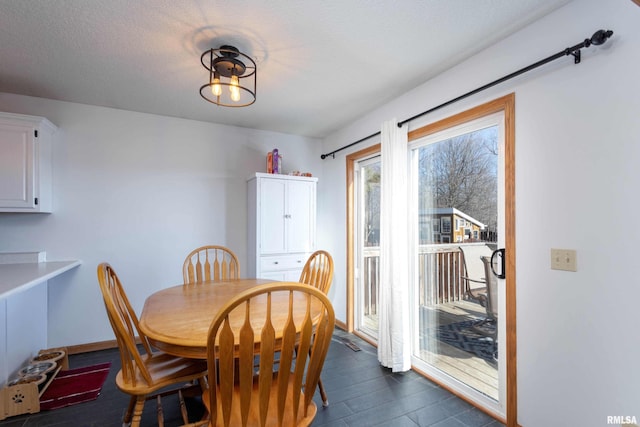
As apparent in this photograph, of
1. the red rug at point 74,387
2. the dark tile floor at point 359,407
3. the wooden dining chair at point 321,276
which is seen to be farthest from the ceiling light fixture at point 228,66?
the red rug at point 74,387

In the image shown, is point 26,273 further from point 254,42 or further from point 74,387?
point 254,42

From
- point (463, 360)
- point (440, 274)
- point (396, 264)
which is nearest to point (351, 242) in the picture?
point (396, 264)

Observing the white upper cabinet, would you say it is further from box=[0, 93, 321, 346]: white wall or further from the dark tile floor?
the dark tile floor

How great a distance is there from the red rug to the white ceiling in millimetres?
2469

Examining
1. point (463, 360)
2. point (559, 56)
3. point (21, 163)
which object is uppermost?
point (559, 56)

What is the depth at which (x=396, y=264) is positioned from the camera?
8.39 ft

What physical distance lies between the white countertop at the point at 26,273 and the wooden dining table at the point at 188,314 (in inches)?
27.8

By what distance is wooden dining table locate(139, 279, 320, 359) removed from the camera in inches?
49.9

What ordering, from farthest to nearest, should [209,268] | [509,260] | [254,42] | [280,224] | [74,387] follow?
[280,224]
[209,268]
[74,387]
[254,42]
[509,260]

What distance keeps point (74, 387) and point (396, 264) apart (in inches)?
108

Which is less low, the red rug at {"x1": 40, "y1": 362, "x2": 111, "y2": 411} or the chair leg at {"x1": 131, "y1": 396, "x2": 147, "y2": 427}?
the chair leg at {"x1": 131, "y1": 396, "x2": 147, "y2": 427}

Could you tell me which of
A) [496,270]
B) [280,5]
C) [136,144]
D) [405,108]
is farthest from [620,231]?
[136,144]

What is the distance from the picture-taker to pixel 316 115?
327cm

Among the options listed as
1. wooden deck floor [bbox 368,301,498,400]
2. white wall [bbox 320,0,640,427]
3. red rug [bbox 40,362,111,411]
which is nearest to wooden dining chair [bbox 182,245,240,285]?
red rug [bbox 40,362,111,411]
